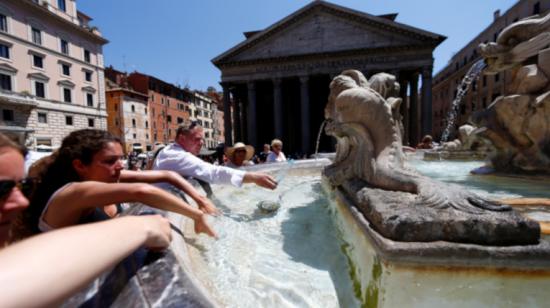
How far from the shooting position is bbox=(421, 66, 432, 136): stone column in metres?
22.6

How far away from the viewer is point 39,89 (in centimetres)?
2591

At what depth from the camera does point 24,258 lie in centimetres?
48

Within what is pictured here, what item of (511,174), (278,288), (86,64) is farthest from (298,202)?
(86,64)

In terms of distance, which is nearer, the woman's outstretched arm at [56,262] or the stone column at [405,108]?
the woman's outstretched arm at [56,262]

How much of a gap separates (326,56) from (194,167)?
23912 mm

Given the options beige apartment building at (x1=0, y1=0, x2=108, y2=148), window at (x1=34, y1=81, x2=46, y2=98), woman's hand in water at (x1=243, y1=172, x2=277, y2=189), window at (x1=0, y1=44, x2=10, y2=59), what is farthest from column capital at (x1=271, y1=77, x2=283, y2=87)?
woman's hand in water at (x1=243, y1=172, x2=277, y2=189)

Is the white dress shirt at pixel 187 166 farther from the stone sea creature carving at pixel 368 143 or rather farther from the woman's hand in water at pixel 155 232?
the woman's hand in water at pixel 155 232

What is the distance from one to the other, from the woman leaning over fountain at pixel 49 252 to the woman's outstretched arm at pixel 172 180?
44.5 inches

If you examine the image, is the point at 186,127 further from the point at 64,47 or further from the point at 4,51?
the point at 64,47

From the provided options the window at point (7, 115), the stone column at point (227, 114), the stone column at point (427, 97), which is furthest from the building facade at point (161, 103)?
the stone column at point (427, 97)

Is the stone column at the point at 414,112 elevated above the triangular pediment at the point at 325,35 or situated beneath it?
situated beneath

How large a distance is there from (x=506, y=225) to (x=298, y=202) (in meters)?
2.48

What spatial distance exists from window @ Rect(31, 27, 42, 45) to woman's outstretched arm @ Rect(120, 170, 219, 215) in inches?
1330

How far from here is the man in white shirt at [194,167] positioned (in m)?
2.58
